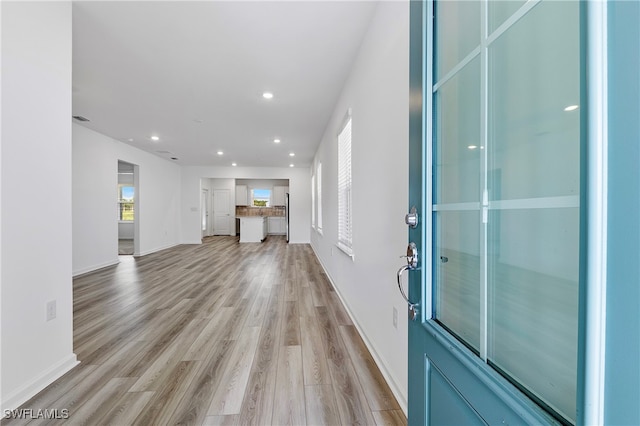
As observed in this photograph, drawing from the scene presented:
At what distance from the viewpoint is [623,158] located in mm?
353

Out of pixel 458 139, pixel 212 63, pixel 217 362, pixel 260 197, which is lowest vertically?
pixel 217 362

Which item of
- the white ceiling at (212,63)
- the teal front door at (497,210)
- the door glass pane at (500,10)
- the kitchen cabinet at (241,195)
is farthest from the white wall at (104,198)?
the door glass pane at (500,10)

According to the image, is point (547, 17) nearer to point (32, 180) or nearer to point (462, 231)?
point (462, 231)

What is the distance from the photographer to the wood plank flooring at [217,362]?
1450 millimetres

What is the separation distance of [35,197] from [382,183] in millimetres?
2169

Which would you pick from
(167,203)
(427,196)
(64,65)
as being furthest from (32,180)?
(167,203)

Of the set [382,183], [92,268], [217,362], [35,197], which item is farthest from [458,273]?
[92,268]

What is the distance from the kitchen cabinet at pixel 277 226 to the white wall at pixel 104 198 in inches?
192

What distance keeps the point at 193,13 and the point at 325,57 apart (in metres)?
1.15

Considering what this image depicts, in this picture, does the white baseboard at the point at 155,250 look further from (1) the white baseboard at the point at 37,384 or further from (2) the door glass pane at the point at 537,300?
(2) the door glass pane at the point at 537,300

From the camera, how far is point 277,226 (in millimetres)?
11867

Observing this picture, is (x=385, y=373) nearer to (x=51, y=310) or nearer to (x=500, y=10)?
(x=500, y=10)

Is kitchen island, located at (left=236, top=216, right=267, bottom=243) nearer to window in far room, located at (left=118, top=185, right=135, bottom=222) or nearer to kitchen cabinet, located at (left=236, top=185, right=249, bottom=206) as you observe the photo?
kitchen cabinet, located at (left=236, top=185, right=249, bottom=206)

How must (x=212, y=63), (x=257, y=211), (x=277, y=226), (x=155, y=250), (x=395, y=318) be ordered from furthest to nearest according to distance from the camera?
(x=277, y=226) → (x=257, y=211) → (x=155, y=250) → (x=212, y=63) → (x=395, y=318)
